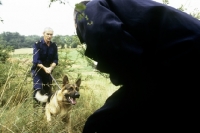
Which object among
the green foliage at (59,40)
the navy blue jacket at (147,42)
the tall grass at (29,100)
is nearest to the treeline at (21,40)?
the green foliage at (59,40)

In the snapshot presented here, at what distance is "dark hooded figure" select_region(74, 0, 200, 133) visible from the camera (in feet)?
→ 4.38

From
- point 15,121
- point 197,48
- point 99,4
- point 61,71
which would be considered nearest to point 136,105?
point 197,48

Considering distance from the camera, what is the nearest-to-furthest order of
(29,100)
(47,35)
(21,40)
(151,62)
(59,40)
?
(151,62), (29,100), (21,40), (47,35), (59,40)

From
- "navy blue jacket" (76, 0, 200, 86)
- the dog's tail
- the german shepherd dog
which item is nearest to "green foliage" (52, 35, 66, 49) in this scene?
the german shepherd dog

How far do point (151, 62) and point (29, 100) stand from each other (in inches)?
110

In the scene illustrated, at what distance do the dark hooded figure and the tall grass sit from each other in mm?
1509

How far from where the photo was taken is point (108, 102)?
1.54 metres

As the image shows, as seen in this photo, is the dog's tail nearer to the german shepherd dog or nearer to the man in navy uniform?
the man in navy uniform

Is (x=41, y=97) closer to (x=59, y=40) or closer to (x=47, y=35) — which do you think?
(x=47, y=35)

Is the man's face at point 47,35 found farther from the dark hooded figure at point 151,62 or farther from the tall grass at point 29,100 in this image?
the dark hooded figure at point 151,62

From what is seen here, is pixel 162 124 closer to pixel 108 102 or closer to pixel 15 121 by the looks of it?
pixel 108 102

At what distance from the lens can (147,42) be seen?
4.55 ft

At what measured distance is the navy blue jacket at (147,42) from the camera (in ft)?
4.36

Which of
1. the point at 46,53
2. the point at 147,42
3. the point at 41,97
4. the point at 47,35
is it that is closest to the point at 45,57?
the point at 46,53
